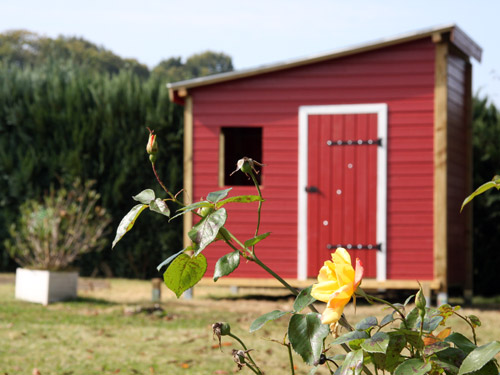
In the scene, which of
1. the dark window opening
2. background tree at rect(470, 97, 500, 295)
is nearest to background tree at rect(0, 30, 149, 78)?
the dark window opening

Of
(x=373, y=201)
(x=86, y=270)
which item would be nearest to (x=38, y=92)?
(x=86, y=270)

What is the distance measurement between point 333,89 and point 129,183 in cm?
330

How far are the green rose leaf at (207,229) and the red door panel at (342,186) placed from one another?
621 cm

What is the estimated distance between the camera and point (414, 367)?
108cm

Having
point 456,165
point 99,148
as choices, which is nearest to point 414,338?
point 456,165

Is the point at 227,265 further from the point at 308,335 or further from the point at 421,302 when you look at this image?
the point at 421,302

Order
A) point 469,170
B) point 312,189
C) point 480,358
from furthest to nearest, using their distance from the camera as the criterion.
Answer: point 469,170 → point 312,189 → point 480,358

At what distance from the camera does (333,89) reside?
7.47m

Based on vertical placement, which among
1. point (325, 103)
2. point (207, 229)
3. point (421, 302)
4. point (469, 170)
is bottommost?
point (421, 302)

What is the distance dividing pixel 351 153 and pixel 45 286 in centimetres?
325

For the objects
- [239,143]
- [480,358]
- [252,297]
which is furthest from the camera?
[239,143]

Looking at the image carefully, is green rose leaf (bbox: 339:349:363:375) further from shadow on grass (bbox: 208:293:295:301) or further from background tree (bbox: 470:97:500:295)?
background tree (bbox: 470:97:500:295)

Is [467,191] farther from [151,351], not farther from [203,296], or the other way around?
[151,351]

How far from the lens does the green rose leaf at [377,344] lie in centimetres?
107
